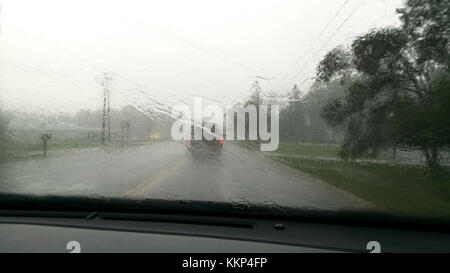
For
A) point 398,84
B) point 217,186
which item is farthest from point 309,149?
point 398,84

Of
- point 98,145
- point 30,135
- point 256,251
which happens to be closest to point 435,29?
point 256,251

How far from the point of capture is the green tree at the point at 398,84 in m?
6.96

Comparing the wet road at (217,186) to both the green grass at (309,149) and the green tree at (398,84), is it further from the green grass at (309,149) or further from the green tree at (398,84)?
the green tree at (398,84)

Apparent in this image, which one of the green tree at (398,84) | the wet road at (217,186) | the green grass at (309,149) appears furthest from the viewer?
the green grass at (309,149)

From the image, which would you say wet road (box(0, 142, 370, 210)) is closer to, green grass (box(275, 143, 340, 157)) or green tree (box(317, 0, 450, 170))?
green grass (box(275, 143, 340, 157))

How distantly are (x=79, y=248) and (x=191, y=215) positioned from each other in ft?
4.64

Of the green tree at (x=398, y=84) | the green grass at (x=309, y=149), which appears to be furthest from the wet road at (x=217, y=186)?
the green tree at (x=398, y=84)

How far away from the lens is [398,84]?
7.93 m

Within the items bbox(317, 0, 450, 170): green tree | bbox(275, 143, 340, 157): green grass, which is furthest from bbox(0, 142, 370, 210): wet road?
bbox(317, 0, 450, 170): green tree

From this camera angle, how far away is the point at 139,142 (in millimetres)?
32812

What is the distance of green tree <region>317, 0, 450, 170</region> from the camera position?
6.96 meters

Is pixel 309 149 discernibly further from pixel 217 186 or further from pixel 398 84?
pixel 398 84
